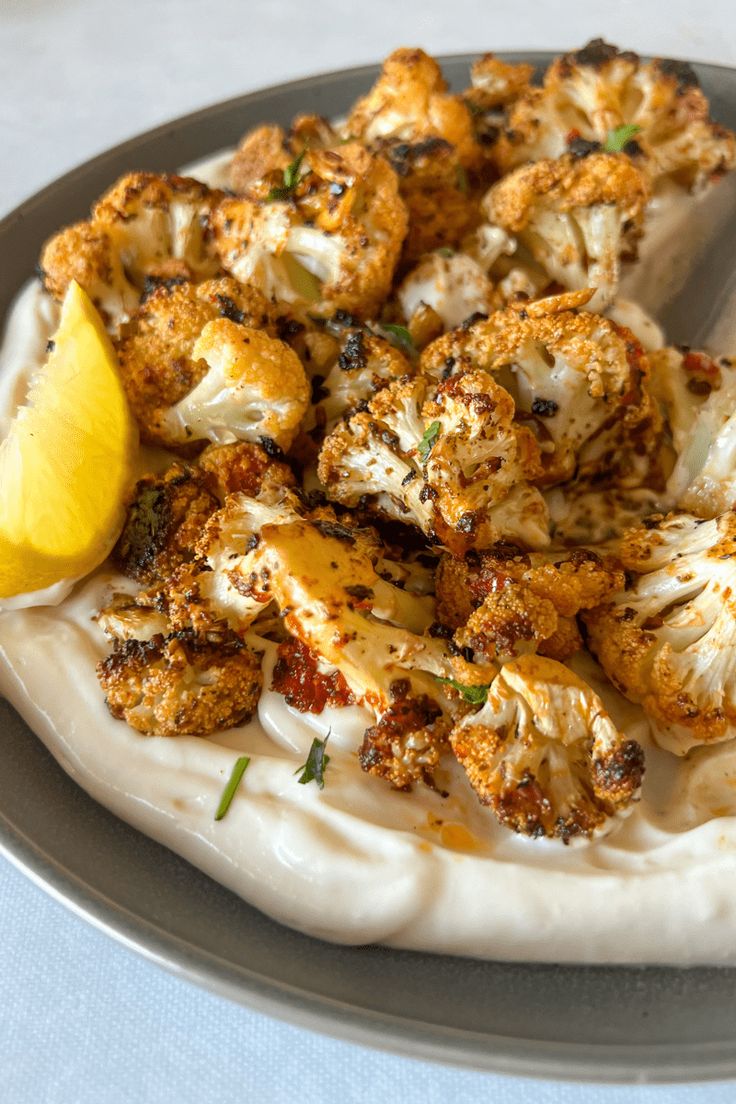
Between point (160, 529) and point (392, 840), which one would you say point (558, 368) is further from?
point (392, 840)

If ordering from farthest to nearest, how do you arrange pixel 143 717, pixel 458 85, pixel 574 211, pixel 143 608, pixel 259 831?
pixel 458 85, pixel 574 211, pixel 143 608, pixel 143 717, pixel 259 831

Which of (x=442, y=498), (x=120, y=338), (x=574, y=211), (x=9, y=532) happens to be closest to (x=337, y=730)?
(x=442, y=498)

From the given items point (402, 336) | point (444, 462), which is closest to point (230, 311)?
point (402, 336)

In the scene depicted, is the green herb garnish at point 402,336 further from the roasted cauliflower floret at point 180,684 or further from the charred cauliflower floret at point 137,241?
the roasted cauliflower floret at point 180,684

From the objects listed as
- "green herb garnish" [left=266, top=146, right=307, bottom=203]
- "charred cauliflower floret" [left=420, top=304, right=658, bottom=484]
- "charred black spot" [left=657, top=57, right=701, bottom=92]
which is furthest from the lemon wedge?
"charred black spot" [left=657, top=57, right=701, bottom=92]

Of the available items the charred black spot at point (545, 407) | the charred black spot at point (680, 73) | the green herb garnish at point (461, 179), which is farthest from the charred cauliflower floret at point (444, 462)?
the charred black spot at point (680, 73)

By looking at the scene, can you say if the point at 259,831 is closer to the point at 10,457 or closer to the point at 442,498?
the point at 442,498
